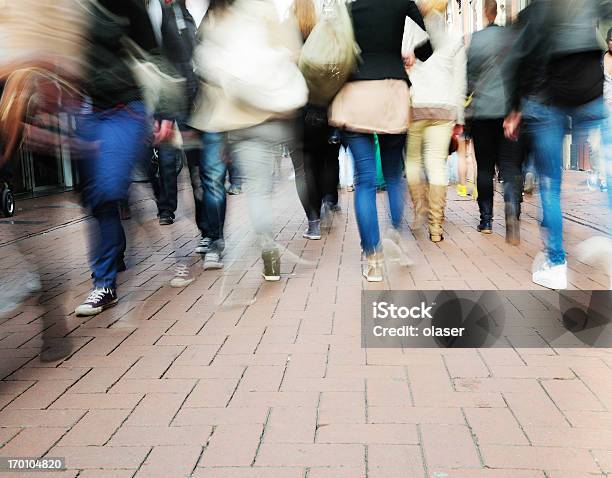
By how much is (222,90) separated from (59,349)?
1.78 meters

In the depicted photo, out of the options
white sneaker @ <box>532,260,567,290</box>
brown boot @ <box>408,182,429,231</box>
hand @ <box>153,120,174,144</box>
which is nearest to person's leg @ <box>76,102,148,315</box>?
hand @ <box>153,120,174,144</box>

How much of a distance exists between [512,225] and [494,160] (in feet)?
2.43

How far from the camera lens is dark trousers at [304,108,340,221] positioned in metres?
6.61

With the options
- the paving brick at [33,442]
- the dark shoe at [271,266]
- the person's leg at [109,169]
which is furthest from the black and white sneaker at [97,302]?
the paving brick at [33,442]

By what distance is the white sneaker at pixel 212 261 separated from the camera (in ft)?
18.3

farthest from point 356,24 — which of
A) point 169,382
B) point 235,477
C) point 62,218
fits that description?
point 62,218

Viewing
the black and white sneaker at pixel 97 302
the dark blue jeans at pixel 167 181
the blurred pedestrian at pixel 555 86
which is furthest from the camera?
the dark blue jeans at pixel 167 181

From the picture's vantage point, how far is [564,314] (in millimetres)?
3967

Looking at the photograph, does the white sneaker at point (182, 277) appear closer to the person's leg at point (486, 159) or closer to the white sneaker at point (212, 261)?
the white sneaker at point (212, 261)

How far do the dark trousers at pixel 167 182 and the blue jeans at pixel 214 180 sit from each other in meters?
1.89

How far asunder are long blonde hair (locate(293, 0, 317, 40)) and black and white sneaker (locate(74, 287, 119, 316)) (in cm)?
232

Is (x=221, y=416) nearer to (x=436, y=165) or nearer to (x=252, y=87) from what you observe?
(x=252, y=87)

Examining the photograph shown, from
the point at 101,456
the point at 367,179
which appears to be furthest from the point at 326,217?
the point at 101,456

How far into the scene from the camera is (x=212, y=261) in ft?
18.4
